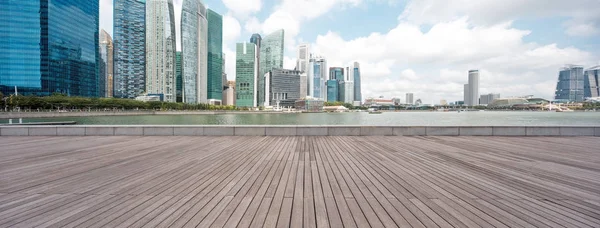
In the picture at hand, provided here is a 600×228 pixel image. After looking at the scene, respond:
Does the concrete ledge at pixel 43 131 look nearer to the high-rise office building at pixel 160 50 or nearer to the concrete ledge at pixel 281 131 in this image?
the concrete ledge at pixel 281 131

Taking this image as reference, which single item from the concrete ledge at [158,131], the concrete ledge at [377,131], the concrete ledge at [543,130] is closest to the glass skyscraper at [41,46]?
the concrete ledge at [158,131]

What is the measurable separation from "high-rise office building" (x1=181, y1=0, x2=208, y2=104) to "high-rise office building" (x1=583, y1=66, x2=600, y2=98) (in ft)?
884

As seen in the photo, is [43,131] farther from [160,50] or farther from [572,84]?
[572,84]

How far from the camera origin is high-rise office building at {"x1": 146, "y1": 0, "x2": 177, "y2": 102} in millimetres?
159750

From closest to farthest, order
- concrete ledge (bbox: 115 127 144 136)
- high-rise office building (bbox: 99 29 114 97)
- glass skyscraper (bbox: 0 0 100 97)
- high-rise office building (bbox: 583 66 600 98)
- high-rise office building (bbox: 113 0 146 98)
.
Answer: concrete ledge (bbox: 115 127 144 136), glass skyscraper (bbox: 0 0 100 97), high-rise office building (bbox: 113 0 146 98), high-rise office building (bbox: 583 66 600 98), high-rise office building (bbox: 99 29 114 97)

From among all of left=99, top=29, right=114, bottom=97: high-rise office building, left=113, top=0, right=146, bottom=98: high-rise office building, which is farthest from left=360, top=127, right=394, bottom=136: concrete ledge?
left=99, top=29, right=114, bottom=97: high-rise office building

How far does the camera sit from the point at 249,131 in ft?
34.5

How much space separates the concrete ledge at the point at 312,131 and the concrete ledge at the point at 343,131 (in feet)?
0.59

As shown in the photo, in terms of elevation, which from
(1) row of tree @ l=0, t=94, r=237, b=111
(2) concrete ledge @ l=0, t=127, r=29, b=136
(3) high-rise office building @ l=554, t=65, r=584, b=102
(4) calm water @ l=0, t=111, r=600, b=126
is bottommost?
(4) calm water @ l=0, t=111, r=600, b=126

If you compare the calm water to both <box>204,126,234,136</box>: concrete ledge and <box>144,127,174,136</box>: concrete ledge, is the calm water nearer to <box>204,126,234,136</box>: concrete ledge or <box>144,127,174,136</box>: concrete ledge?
<box>204,126,234,136</box>: concrete ledge

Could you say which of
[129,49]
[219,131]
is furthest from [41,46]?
[219,131]

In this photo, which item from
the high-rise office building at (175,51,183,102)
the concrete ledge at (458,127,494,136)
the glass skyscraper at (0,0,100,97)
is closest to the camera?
the concrete ledge at (458,127,494,136)

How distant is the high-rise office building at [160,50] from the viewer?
524 feet

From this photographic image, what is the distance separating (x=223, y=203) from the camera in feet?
10.4
